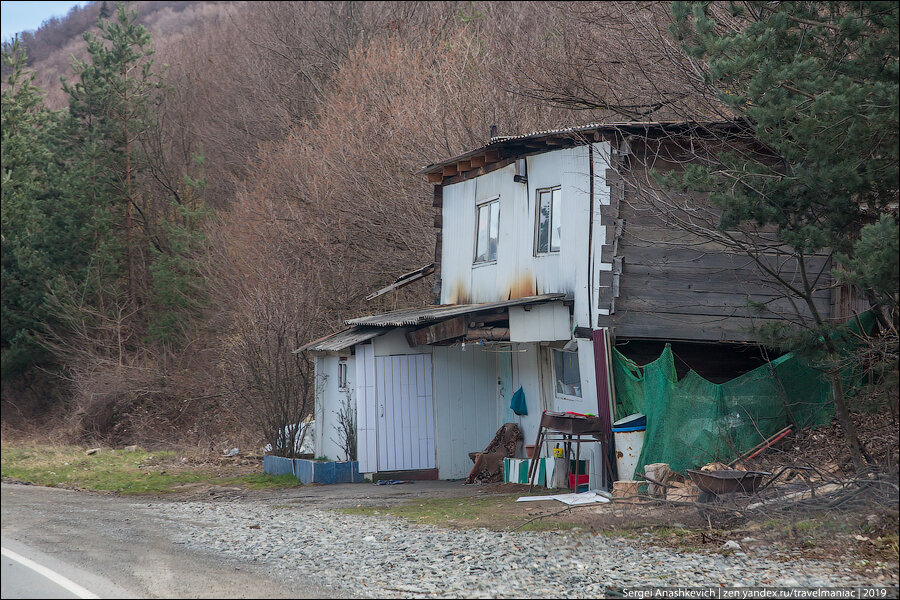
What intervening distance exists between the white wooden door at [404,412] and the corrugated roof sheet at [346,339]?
57cm

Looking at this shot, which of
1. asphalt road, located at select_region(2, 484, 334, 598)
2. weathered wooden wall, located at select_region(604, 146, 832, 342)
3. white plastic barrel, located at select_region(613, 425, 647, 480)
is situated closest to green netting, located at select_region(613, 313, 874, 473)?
white plastic barrel, located at select_region(613, 425, 647, 480)

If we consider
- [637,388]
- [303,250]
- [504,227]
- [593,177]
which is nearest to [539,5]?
[303,250]

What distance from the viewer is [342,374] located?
18.8m

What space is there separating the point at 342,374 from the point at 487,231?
4.48 meters

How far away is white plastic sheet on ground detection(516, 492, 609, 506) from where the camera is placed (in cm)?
1248

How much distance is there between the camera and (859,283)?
9977 millimetres

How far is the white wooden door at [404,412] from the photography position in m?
17.5

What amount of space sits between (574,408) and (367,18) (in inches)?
955

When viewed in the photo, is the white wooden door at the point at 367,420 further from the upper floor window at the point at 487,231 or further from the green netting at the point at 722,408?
the green netting at the point at 722,408

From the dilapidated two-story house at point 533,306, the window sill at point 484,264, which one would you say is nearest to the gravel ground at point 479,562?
→ the dilapidated two-story house at point 533,306

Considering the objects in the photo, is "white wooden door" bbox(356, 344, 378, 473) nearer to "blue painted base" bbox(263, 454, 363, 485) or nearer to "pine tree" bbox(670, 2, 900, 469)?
"blue painted base" bbox(263, 454, 363, 485)

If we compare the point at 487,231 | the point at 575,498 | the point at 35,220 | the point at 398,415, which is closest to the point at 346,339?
the point at 398,415

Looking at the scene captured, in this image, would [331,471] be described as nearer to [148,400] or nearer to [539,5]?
[148,400]

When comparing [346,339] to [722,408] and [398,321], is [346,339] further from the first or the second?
[722,408]
